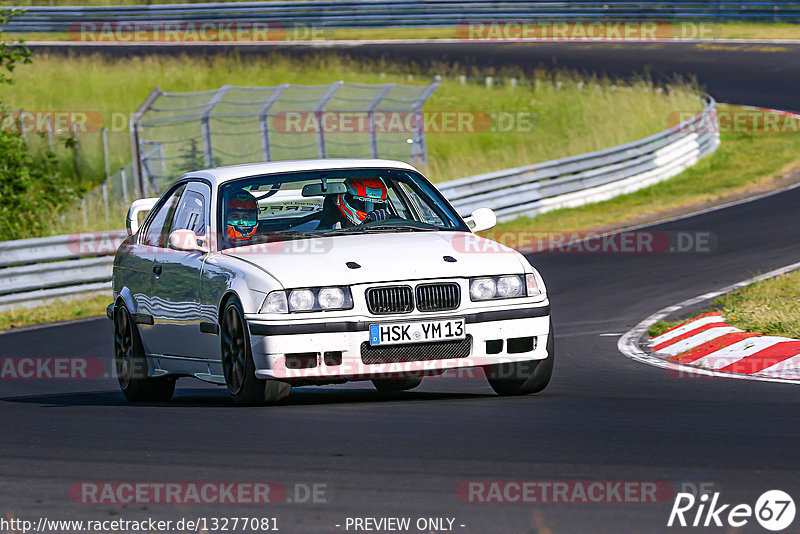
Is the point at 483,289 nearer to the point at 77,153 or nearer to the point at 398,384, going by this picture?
the point at 398,384

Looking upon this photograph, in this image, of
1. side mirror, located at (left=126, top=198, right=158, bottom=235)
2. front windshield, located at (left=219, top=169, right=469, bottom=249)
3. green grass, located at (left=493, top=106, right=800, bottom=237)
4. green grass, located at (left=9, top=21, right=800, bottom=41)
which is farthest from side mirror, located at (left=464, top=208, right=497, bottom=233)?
green grass, located at (left=9, top=21, right=800, bottom=41)

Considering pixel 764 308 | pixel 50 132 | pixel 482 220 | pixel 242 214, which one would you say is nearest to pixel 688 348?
pixel 764 308

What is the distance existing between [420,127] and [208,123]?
3640mm

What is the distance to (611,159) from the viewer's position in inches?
931

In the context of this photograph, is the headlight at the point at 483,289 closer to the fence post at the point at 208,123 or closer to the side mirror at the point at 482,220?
the side mirror at the point at 482,220

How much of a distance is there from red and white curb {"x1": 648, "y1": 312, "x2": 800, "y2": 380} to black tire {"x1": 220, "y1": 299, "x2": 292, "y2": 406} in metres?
3.36

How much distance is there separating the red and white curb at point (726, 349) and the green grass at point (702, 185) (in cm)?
974

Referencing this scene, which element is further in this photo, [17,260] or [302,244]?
[17,260]

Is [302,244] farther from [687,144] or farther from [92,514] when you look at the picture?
[687,144]

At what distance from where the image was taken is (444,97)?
110ft

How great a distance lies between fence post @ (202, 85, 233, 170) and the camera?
2370cm

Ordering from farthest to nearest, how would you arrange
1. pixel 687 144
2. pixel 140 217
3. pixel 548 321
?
pixel 687 144, pixel 140 217, pixel 548 321

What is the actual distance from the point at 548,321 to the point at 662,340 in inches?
141

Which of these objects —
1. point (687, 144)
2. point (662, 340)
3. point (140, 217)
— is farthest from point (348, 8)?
point (662, 340)
